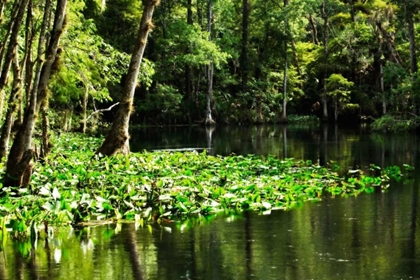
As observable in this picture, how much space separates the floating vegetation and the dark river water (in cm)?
43

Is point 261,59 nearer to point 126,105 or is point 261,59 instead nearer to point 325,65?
point 325,65

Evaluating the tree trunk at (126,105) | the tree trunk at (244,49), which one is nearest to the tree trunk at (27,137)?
the tree trunk at (126,105)

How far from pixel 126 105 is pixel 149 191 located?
20.6ft

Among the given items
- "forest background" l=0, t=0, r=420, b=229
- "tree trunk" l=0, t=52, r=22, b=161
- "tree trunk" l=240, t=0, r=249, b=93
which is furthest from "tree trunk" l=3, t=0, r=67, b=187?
"tree trunk" l=240, t=0, r=249, b=93

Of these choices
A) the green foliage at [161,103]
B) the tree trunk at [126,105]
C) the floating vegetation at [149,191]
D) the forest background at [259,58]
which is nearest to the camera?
the floating vegetation at [149,191]

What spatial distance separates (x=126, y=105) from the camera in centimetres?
1653

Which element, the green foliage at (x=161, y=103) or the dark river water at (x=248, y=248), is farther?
the green foliage at (x=161, y=103)

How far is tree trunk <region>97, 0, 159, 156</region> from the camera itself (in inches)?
Answer: 637

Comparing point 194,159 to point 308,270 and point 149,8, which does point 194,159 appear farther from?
point 308,270

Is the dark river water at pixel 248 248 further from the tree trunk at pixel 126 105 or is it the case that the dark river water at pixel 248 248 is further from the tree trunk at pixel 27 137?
the tree trunk at pixel 126 105

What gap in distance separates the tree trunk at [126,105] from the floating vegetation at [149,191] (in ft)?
1.99

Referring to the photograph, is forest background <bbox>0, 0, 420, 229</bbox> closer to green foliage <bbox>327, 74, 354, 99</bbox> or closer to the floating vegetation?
green foliage <bbox>327, 74, 354, 99</bbox>

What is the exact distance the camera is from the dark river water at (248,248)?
6805 mm

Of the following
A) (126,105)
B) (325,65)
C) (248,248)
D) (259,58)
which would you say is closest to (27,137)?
(248,248)
